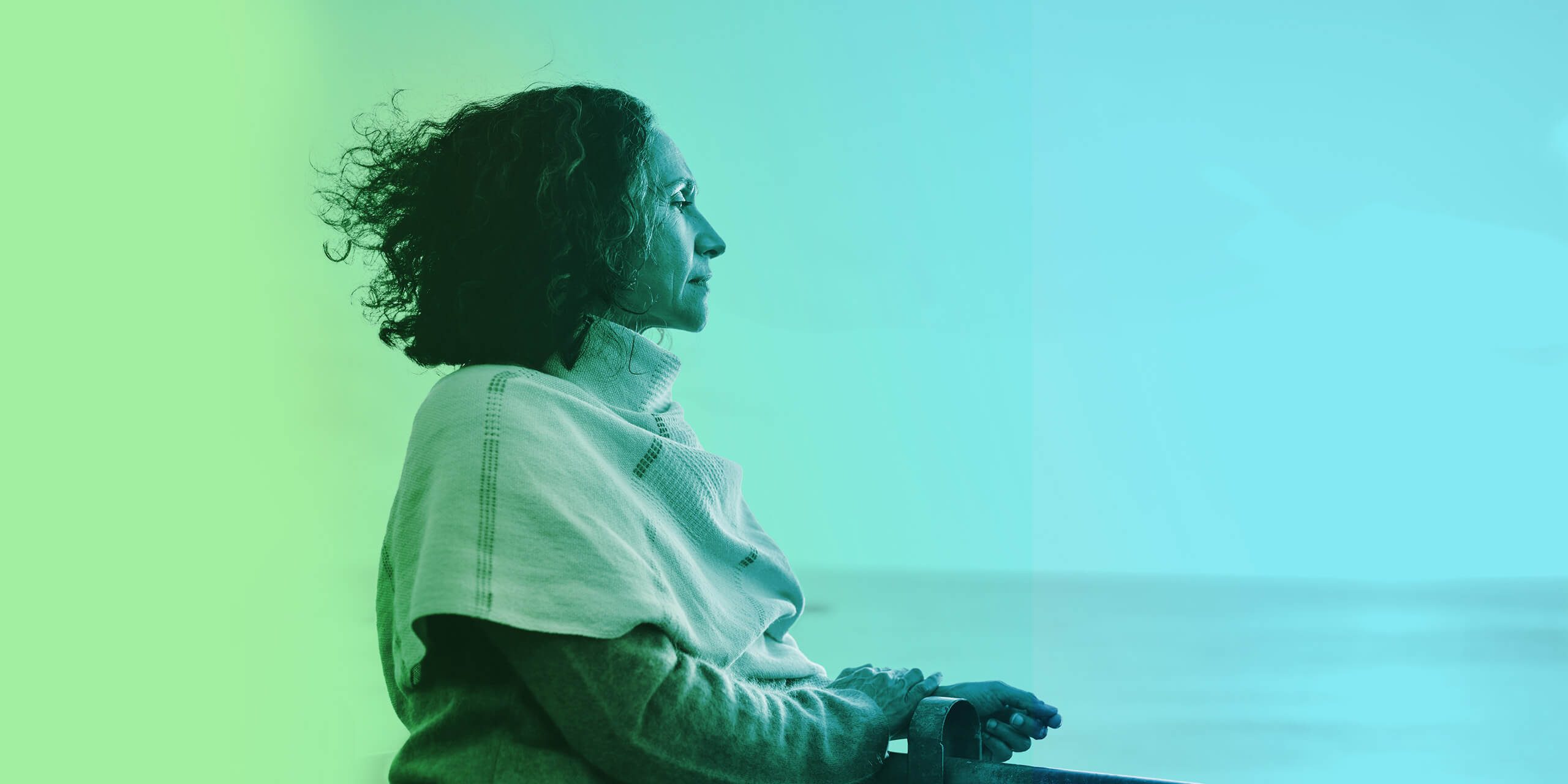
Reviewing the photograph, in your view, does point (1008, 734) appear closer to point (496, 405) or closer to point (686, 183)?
point (496, 405)

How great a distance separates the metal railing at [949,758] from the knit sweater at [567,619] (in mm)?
25

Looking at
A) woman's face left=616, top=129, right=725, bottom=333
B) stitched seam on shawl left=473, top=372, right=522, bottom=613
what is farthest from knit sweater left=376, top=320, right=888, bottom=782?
woman's face left=616, top=129, right=725, bottom=333

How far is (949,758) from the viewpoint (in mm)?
854

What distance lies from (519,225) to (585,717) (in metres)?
0.42

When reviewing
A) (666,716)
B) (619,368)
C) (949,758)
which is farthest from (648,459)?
(949,758)

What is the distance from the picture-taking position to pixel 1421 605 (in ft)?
38.8

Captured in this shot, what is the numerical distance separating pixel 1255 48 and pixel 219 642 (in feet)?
22.0

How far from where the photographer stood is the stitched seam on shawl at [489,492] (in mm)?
737

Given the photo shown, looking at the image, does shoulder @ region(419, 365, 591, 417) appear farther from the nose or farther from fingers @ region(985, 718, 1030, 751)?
fingers @ region(985, 718, 1030, 751)

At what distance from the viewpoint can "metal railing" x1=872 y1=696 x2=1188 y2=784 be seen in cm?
81

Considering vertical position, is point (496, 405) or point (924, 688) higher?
point (496, 405)

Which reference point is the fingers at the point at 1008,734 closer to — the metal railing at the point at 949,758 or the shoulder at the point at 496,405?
the metal railing at the point at 949,758

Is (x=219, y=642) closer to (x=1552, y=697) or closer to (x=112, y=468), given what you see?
(x=112, y=468)

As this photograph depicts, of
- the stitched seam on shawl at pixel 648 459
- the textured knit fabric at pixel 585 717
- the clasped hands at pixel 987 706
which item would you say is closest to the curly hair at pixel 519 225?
the stitched seam on shawl at pixel 648 459
